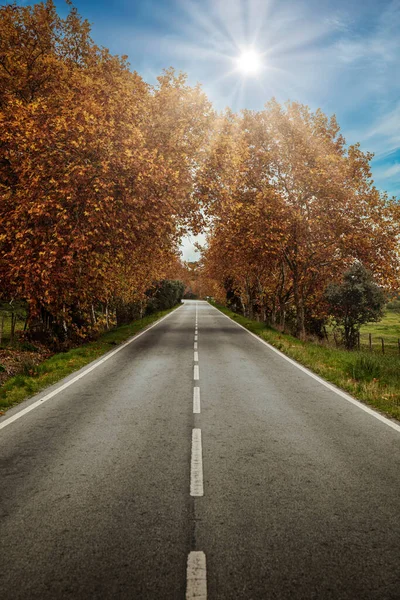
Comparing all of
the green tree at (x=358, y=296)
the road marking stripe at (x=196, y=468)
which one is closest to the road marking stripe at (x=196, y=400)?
the road marking stripe at (x=196, y=468)

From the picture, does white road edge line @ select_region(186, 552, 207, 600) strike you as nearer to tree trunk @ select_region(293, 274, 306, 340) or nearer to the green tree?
tree trunk @ select_region(293, 274, 306, 340)

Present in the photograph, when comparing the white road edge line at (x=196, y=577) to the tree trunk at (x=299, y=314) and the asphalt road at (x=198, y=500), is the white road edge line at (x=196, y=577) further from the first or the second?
the tree trunk at (x=299, y=314)

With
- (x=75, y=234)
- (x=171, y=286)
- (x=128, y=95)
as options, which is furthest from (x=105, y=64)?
(x=171, y=286)

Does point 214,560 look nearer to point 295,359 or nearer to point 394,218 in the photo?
point 295,359

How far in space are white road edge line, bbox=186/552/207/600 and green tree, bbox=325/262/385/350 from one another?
2489 cm

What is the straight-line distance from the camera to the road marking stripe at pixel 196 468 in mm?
4188

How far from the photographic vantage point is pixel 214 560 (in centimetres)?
307

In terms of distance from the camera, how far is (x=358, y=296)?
2564cm

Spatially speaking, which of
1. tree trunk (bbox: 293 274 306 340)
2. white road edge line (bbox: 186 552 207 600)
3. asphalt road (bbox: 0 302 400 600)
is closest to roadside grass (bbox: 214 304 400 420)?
asphalt road (bbox: 0 302 400 600)

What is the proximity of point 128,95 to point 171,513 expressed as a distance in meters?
13.2

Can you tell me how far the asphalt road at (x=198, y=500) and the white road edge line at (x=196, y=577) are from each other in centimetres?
1

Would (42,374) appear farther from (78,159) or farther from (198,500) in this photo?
(198,500)

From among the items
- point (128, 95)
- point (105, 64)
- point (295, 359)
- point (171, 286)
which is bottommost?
point (295, 359)

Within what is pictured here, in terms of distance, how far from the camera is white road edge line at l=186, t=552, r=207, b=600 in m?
2.72
